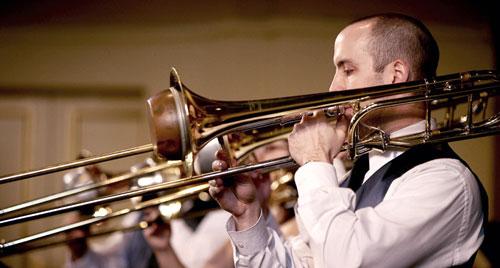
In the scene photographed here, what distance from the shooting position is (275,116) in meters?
1.71

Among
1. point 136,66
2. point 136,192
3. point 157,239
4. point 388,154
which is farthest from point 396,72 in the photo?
point 136,66

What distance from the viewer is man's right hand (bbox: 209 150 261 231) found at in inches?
76.9

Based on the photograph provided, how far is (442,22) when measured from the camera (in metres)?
4.97

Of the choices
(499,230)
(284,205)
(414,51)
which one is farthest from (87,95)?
(414,51)

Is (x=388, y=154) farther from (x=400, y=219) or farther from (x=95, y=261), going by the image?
(x=95, y=261)

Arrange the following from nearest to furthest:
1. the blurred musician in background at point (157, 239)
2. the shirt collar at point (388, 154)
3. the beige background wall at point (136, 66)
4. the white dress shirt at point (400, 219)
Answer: the white dress shirt at point (400, 219) < the shirt collar at point (388, 154) < the blurred musician in background at point (157, 239) < the beige background wall at point (136, 66)

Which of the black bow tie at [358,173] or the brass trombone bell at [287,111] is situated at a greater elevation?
the brass trombone bell at [287,111]

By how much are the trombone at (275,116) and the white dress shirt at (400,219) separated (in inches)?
5.7

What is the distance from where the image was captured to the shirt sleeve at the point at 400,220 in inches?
61.2

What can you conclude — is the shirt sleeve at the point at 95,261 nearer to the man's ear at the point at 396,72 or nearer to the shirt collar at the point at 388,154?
the shirt collar at the point at 388,154

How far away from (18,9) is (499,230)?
3.98 meters

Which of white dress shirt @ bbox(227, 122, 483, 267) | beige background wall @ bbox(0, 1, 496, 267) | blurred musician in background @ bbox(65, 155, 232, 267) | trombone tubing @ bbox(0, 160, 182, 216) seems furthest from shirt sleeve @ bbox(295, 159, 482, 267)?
beige background wall @ bbox(0, 1, 496, 267)

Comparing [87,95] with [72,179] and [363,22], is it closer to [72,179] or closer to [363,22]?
[72,179]

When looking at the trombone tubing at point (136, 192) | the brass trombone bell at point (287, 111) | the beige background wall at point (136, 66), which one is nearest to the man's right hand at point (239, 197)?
the trombone tubing at point (136, 192)
